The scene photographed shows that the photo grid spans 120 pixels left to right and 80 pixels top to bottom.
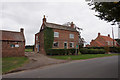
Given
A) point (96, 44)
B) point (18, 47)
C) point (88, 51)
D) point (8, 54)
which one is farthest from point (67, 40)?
A: point (96, 44)

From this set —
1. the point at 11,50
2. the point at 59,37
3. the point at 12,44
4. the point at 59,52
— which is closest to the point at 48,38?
the point at 59,37

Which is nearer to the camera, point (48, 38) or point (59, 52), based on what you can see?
point (59, 52)

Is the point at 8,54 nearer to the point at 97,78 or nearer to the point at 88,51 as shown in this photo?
the point at 97,78

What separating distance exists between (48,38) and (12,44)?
26.8 ft

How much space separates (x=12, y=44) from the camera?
16.5 m

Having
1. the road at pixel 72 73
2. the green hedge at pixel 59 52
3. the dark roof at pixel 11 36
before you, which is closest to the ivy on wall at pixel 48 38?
the green hedge at pixel 59 52

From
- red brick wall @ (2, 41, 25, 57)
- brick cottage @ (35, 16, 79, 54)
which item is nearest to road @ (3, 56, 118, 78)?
red brick wall @ (2, 41, 25, 57)

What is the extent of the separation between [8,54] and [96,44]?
1547 inches

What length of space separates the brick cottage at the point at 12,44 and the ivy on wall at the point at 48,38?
542 centimetres

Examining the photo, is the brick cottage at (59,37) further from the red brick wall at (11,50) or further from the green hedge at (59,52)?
the red brick wall at (11,50)

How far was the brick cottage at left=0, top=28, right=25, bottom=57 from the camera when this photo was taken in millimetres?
15690

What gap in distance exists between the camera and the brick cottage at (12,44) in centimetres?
1569

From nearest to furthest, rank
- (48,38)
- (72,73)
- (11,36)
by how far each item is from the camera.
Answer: (72,73), (11,36), (48,38)

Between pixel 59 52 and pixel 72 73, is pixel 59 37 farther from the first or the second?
pixel 72 73
